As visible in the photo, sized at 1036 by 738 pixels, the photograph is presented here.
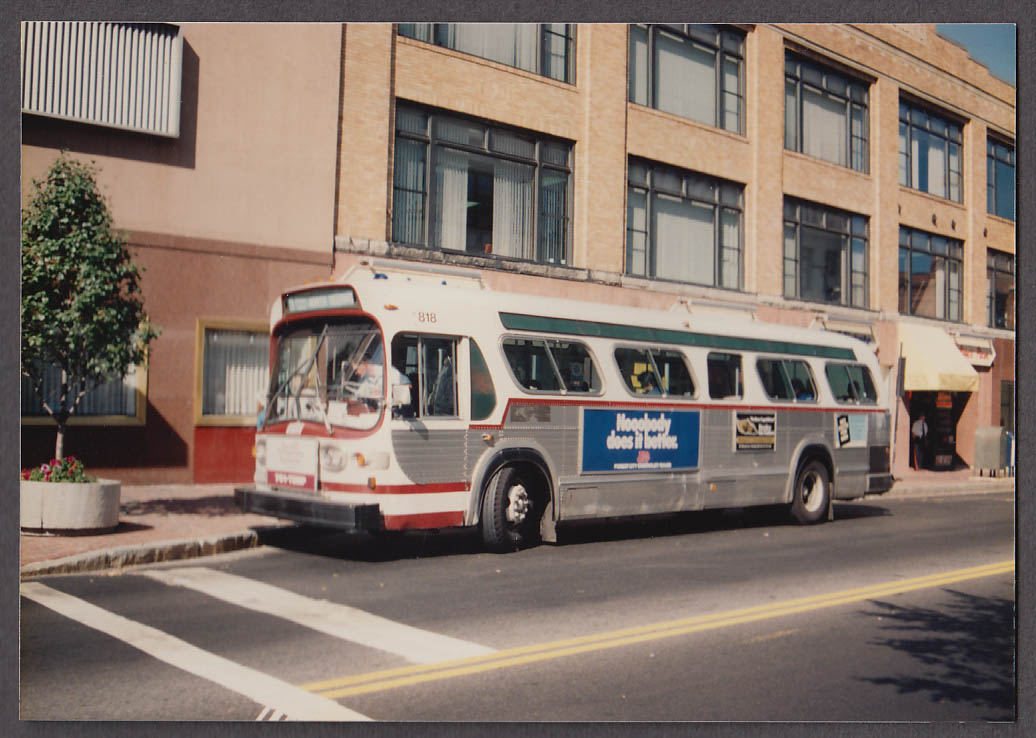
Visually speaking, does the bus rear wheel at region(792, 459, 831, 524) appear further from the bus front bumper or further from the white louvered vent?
the white louvered vent

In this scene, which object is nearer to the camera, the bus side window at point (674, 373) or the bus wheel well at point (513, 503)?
the bus wheel well at point (513, 503)

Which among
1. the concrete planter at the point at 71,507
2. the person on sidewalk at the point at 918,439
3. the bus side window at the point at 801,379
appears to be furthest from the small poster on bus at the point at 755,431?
the concrete planter at the point at 71,507

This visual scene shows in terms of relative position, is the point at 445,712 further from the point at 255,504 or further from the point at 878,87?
the point at 878,87

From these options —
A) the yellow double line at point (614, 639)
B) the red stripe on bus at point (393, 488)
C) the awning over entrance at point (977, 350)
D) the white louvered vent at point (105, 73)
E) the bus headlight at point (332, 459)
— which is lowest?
the yellow double line at point (614, 639)

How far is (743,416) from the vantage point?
40.6ft

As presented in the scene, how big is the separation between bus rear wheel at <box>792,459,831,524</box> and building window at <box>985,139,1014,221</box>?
4.87 m

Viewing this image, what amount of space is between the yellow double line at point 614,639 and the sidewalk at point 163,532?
1072 mm

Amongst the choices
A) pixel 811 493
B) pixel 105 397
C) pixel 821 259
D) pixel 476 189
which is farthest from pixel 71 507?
pixel 821 259

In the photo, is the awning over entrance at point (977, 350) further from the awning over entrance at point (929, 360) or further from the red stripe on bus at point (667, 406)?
the red stripe on bus at point (667, 406)

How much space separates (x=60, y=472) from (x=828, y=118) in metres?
13.1

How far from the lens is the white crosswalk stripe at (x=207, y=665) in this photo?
5.40m

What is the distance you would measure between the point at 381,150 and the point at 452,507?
242 inches

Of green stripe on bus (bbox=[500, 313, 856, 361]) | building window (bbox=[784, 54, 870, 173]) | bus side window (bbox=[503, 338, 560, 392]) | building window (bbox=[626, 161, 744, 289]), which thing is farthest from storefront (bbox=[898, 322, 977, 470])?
bus side window (bbox=[503, 338, 560, 392])

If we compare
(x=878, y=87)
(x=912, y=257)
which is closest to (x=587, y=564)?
(x=878, y=87)
